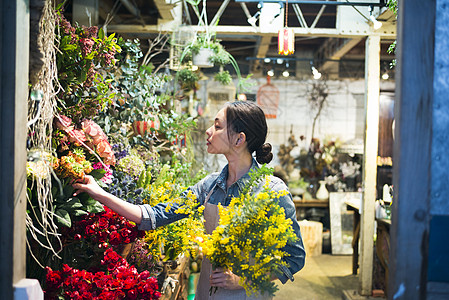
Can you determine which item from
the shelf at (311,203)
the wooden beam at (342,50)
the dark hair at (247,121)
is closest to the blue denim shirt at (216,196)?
the dark hair at (247,121)

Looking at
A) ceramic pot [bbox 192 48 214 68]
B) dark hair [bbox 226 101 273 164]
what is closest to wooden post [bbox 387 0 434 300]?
dark hair [bbox 226 101 273 164]

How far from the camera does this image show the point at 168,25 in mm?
4594

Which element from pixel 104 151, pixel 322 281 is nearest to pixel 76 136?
pixel 104 151

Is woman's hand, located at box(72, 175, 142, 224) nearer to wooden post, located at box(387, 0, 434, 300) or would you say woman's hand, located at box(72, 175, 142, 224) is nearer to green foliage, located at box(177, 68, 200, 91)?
wooden post, located at box(387, 0, 434, 300)

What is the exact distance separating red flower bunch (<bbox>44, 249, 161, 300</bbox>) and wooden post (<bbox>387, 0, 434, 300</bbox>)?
101cm

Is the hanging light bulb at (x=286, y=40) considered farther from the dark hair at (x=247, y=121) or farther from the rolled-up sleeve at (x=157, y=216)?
the rolled-up sleeve at (x=157, y=216)

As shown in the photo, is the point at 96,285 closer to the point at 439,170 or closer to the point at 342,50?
the point at 439,170

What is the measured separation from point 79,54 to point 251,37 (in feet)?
17.0

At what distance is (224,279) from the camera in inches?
65.6

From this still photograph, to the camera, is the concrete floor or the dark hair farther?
the concrete floor

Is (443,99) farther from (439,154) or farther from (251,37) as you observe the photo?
(251,37)

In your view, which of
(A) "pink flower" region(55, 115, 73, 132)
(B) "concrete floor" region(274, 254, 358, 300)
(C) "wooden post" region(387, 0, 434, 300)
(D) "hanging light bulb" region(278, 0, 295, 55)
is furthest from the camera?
(B) "concrete floor" region(274, 254, 358, 300)

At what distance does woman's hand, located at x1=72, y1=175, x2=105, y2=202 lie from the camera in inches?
72.7

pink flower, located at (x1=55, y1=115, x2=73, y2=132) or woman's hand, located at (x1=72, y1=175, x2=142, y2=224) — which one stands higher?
pink flower, located at (x1=55, y1=115, x2=73, y2=132)
